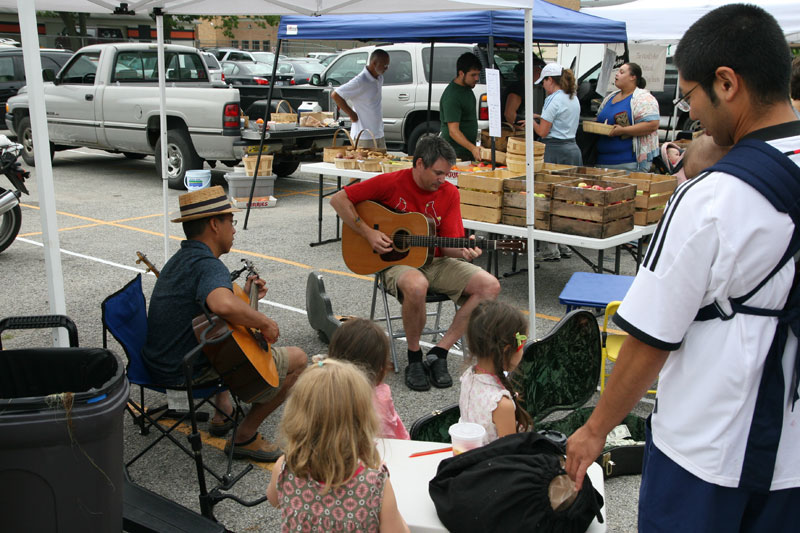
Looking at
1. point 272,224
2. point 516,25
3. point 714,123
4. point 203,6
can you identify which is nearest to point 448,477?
point 714,123

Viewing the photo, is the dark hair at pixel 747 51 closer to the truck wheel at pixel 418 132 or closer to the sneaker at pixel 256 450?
the sneaker at pixel 256 450

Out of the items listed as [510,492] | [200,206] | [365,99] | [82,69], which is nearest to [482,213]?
[200,206]

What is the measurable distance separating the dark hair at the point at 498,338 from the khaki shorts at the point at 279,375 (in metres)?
1.00

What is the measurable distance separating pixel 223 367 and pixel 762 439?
7.51 feet

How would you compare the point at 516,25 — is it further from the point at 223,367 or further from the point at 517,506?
the point at 517,506

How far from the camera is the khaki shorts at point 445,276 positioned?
15.1 feet

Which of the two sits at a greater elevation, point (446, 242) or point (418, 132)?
point (418, 132)

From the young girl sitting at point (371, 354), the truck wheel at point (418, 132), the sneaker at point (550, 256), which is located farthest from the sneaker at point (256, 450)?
the truck wheel at point (418, 132)

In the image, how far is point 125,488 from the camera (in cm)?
296

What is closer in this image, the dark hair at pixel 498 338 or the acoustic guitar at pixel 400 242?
the dark hair at pixel 498 338

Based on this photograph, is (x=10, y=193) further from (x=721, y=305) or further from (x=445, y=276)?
(x=721, y=305)

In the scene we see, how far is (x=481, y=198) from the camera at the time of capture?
238 inches

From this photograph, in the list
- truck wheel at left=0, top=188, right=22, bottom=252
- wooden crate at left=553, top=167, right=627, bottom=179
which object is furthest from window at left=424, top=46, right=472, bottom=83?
truck wheel at left=0, top=188, right=22, bottom=252

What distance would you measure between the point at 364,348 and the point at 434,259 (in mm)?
1913
